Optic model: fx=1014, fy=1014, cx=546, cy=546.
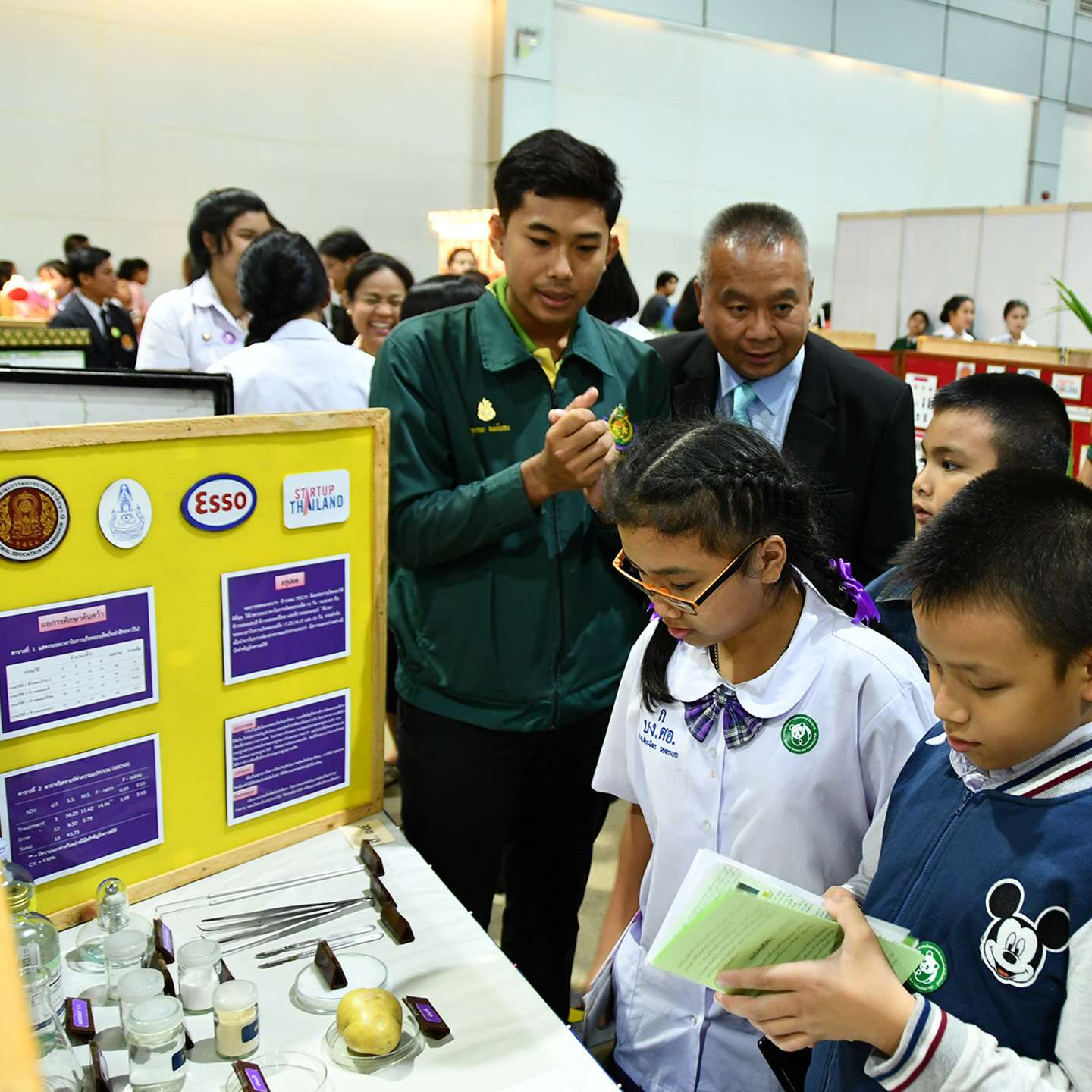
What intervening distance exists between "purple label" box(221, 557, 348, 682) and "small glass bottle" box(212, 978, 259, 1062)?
449mm

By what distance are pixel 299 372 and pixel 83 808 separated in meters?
1.54

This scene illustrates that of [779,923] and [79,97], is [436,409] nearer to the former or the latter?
[779,923]

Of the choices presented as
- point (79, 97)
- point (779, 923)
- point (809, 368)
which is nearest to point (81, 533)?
point (779, 923)

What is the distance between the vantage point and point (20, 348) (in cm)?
172

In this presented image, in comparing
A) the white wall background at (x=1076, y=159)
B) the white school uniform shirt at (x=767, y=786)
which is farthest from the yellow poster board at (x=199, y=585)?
the white wall background at (x=1076, y=159)

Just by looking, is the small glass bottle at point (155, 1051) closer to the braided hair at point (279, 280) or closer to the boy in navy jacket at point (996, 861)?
the boy in navy jacket at point (996, 861)

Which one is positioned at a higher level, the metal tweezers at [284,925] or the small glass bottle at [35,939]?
the small glass bottle at [35,939]

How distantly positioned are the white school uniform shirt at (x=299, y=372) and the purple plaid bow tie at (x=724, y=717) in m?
1.52

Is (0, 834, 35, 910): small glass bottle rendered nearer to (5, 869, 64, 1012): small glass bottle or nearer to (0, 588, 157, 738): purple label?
(5, 869, 64, 1012): small glass bottle

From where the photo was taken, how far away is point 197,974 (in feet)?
3.73

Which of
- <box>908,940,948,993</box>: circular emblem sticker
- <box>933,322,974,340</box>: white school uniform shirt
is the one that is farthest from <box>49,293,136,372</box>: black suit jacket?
<box>933,322,974,340</box>: white school uniform shirt

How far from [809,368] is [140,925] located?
1.51 meters

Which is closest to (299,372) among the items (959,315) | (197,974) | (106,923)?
(106,923)

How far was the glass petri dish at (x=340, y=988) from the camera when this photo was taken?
1137 mm
